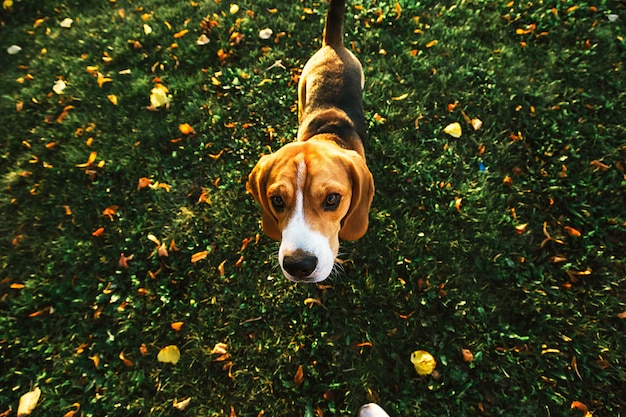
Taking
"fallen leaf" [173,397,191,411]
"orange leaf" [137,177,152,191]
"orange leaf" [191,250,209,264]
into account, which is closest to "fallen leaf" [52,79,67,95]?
"orange leaf" [137,177,152,191]

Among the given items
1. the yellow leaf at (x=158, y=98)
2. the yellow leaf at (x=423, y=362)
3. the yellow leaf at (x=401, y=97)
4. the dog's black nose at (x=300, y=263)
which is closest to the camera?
the dog's black nose at (x=300, y=263)

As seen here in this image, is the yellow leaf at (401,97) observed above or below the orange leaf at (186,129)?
above

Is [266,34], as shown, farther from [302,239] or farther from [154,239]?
[302,239]

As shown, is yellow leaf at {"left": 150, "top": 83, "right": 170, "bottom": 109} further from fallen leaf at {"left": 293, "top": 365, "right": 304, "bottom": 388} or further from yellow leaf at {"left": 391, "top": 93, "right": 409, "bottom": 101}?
fallen leaf at {"left": 293, "top": 365, "right": 304, "bottom": 388}

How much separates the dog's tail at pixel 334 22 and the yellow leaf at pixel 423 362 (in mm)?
2970

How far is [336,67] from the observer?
143 inches

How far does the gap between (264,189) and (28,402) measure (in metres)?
2.83

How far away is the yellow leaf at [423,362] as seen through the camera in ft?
10.4

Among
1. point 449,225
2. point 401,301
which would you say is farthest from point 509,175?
point 401,301

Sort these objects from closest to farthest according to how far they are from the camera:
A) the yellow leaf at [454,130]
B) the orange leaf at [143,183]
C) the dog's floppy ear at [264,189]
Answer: the dog's floppy ear at [264,189] < the yellow leaf at [454,130] < the orange leaf at [143,183]

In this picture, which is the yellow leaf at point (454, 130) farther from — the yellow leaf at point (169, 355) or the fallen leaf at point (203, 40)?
the yellow leaf at point (169, 355)

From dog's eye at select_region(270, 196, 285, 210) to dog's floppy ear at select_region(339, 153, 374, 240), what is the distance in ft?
1.71

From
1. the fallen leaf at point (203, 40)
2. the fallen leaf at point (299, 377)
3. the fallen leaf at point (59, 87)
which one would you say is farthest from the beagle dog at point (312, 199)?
the fallen leaf at point (59, 87)

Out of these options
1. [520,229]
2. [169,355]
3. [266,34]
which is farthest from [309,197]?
[266,34]
